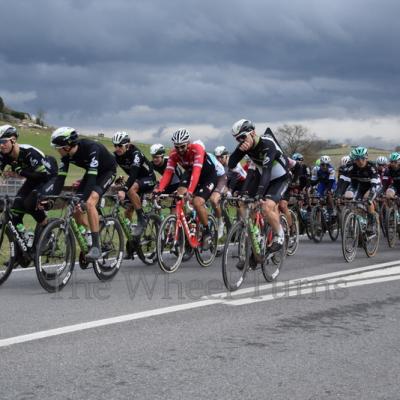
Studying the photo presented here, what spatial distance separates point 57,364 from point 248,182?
5.90 m

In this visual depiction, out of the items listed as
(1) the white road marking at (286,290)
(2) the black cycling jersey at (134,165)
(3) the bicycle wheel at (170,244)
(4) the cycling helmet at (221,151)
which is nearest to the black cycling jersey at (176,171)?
(2) the black cycling jersey at (134,165)

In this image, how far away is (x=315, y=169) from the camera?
17.7 m

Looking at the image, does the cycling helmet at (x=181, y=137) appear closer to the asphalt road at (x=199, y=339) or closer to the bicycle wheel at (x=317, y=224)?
the asphalt road at (x=199, y=339)

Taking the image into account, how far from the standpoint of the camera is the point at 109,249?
925 cm

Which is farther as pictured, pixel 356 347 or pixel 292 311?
pixel 292 311

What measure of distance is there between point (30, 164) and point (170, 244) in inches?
95.5

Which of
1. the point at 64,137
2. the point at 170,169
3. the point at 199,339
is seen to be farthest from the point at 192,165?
the point at 199,339

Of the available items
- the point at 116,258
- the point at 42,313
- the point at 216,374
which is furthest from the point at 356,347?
the point at 116,258

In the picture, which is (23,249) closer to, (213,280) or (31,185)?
(31,185)

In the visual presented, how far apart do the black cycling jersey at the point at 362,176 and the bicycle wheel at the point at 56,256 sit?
257 inches

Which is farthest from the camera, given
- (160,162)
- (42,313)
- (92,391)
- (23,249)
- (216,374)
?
(160,162)

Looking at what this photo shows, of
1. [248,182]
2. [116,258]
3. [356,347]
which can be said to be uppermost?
[248,182]

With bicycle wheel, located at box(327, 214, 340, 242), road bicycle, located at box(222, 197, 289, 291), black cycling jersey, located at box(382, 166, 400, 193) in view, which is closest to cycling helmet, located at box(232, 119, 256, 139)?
road bicycle, located at box(222, 197, 289, 291)

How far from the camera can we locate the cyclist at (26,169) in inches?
344
